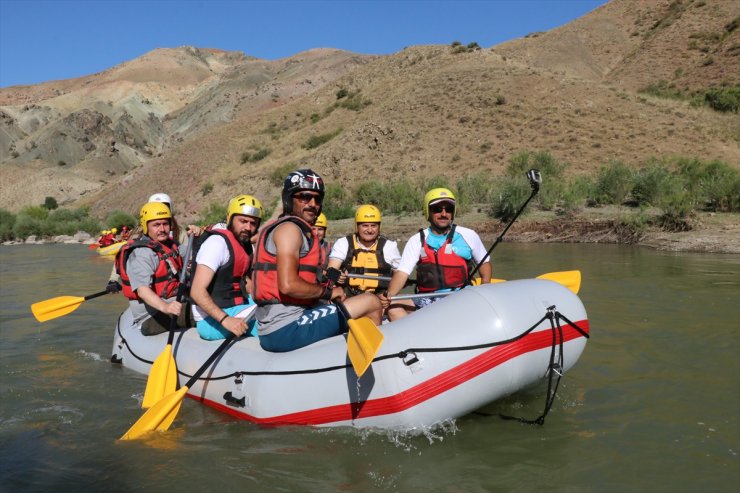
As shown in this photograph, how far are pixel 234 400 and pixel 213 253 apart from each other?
45.1 inches

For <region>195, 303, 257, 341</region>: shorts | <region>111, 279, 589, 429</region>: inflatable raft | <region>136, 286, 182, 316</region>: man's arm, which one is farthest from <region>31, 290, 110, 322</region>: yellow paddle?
<region>111, 279, 589, 429</region>: inflatable raft

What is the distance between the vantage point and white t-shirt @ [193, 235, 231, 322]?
4.76 m

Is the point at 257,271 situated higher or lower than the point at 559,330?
higher

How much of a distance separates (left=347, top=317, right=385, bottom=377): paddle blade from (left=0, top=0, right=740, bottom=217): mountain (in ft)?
77.1

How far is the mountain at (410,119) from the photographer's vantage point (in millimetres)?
29359

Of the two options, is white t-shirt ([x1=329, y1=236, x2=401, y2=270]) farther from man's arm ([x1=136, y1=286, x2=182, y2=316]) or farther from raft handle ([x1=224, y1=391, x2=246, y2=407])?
raft handle ([x1=224, y1=391, x2=246, y2=407])

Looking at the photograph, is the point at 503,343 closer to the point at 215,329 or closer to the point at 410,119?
the point at 215,329

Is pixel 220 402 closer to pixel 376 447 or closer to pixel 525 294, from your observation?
pixel 376 447

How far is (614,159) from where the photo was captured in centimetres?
2584

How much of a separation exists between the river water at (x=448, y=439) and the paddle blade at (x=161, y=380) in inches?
10.1

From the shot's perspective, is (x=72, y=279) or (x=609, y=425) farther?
(x=72, y=279)

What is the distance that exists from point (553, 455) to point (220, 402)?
2441 millimetres

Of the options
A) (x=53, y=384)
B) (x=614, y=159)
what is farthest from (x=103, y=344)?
(x=614, y=159)

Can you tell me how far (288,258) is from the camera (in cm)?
372
